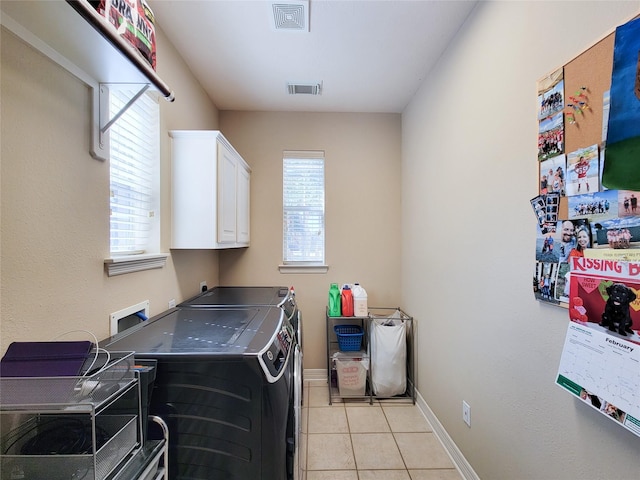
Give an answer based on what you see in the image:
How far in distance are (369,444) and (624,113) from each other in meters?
2.23

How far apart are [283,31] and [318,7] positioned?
285 mm

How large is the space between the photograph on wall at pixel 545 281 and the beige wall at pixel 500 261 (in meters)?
0.04

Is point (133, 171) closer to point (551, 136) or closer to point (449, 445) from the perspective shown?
point (551, 136)

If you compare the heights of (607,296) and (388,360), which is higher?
Answer: (607,296)

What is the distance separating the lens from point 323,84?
2.38 metres

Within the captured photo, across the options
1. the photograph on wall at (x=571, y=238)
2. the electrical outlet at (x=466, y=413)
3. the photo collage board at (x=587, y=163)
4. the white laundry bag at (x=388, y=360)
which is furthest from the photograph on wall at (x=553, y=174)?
the white laundry bag at (x=388, y=360)

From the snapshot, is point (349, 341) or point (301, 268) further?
point (301, 268)

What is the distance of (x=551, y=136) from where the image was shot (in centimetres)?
107

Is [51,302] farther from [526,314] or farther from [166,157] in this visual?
[526,314]

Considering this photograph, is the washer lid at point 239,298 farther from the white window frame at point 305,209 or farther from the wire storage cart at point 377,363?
the wire storage cart at point 377,363

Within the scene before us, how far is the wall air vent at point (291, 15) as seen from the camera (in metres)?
1.55

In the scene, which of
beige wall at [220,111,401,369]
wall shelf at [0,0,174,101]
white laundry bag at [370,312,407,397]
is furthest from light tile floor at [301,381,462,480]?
wall shelf at [0,0,174,101]

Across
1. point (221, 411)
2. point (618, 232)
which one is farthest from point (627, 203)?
point (221, 411)

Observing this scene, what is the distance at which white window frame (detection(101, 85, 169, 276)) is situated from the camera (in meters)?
1.30
